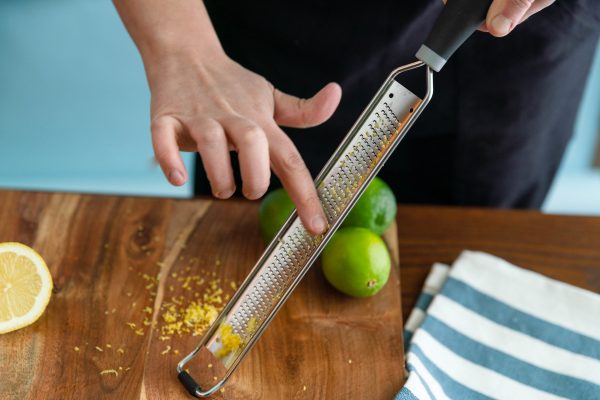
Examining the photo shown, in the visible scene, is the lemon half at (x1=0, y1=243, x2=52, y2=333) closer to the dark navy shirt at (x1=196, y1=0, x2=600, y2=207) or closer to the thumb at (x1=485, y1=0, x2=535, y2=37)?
the dark navy shirt at (x1=196, y1=0, x2=600, y2=207)

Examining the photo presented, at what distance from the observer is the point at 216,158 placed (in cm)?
87

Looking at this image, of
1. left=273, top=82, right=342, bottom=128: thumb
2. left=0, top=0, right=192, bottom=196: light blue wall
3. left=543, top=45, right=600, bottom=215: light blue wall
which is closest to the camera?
left=273, top=82, right=342, bottom=128: thumb

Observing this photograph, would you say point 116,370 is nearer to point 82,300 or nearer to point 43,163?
point 82,300

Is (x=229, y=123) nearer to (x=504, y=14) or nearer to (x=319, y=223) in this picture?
(x=319, y=223)

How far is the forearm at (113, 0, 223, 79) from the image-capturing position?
3.34ft

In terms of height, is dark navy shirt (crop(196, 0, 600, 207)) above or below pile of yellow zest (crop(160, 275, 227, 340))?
above

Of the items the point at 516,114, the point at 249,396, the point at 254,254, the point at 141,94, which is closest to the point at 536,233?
the point at 516,114

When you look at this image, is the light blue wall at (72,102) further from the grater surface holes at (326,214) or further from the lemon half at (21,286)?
the grater surface holes at (326,214)

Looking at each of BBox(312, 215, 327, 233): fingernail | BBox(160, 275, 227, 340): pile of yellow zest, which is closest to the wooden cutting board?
BBox(160, 275, 227, 340): pile of yellow zest

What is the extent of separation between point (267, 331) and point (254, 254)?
16cm

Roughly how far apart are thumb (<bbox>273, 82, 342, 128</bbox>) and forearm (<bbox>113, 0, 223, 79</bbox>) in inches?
4.6

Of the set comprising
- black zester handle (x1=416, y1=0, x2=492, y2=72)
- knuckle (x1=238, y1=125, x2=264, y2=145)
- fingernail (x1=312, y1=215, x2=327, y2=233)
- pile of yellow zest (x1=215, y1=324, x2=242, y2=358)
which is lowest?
pile of yellow zest (x1=215, y1=324, x2=242, y2=358)

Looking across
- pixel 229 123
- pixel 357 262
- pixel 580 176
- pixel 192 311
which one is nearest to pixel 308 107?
pixel 229 123

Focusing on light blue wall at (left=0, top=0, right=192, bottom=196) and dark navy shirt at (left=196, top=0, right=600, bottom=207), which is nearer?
dark navy shirt at (left=196, top=0, right=600, bottom=207)
